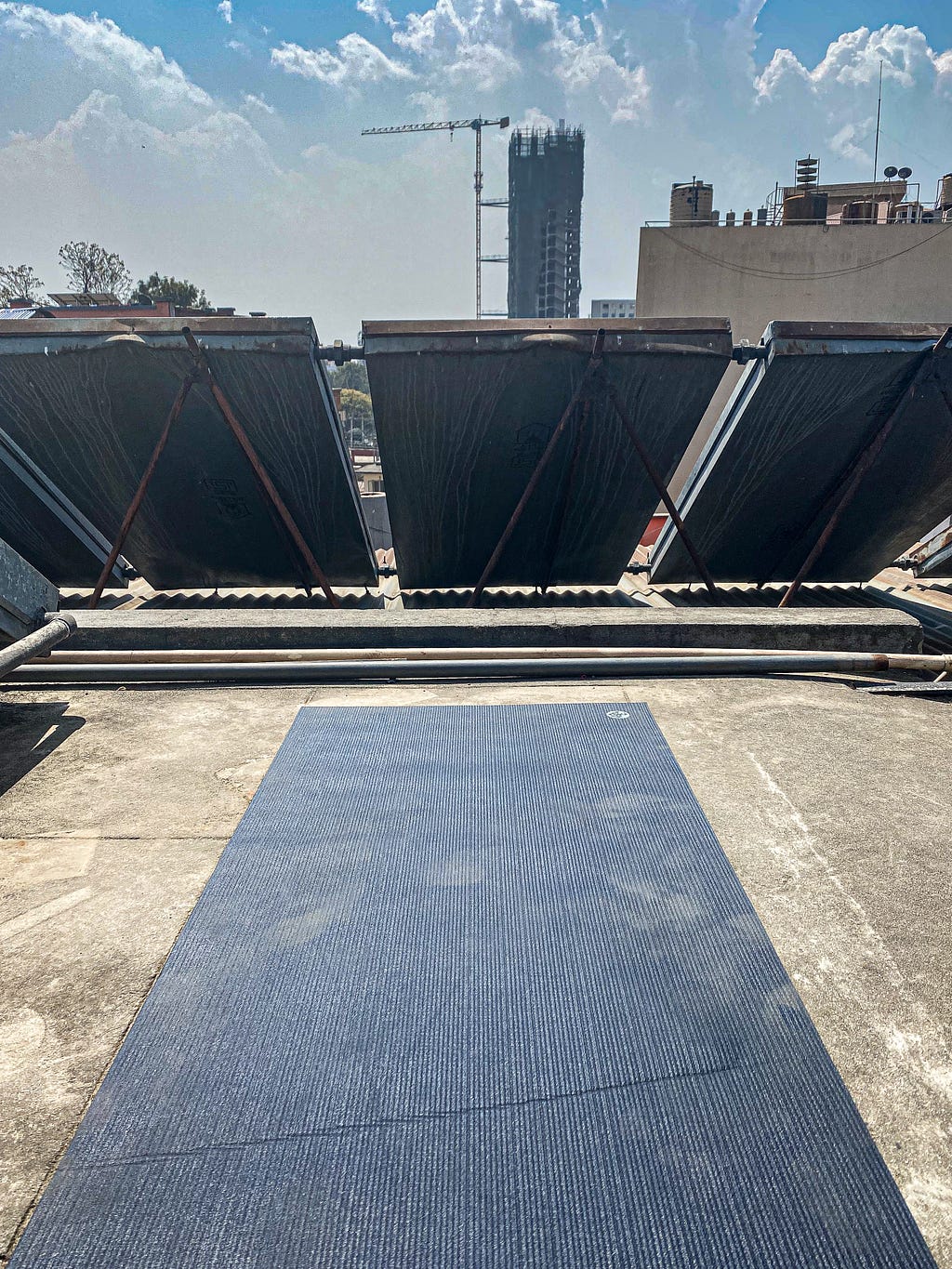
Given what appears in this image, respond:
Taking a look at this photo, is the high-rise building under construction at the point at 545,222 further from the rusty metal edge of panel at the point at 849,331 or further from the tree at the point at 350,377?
the rusty metal edge of panel at the point at 849,331

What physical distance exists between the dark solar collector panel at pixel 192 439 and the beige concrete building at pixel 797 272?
24.2 m

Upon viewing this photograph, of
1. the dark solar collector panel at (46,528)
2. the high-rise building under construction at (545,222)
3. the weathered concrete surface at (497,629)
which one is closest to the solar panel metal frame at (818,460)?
the weathered concrete surface at (497,629)

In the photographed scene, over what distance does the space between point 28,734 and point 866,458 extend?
664 cm

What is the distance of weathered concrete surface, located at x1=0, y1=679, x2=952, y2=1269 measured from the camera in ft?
7.11

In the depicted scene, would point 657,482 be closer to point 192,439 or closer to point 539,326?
point 539,326

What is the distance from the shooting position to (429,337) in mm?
6020

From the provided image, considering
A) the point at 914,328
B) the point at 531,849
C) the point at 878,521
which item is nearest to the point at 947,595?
the point at 878,521

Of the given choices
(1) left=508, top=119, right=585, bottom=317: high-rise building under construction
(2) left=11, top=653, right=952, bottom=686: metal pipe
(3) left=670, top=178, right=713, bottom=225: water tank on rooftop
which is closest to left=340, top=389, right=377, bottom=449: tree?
(3) left=670, top=178, right=713, bottom=225: water tank on rooftop

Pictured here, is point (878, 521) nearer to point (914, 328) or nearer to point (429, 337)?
point (914, 328)

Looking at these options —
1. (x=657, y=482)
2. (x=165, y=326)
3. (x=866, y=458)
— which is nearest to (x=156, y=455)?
(x=165, y=326)

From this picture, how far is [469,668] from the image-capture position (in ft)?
15.8

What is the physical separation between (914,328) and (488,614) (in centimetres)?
405

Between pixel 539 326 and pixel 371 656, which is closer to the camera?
pixel 371 656

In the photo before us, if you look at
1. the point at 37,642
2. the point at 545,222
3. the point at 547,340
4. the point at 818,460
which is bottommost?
the point at 37,642
